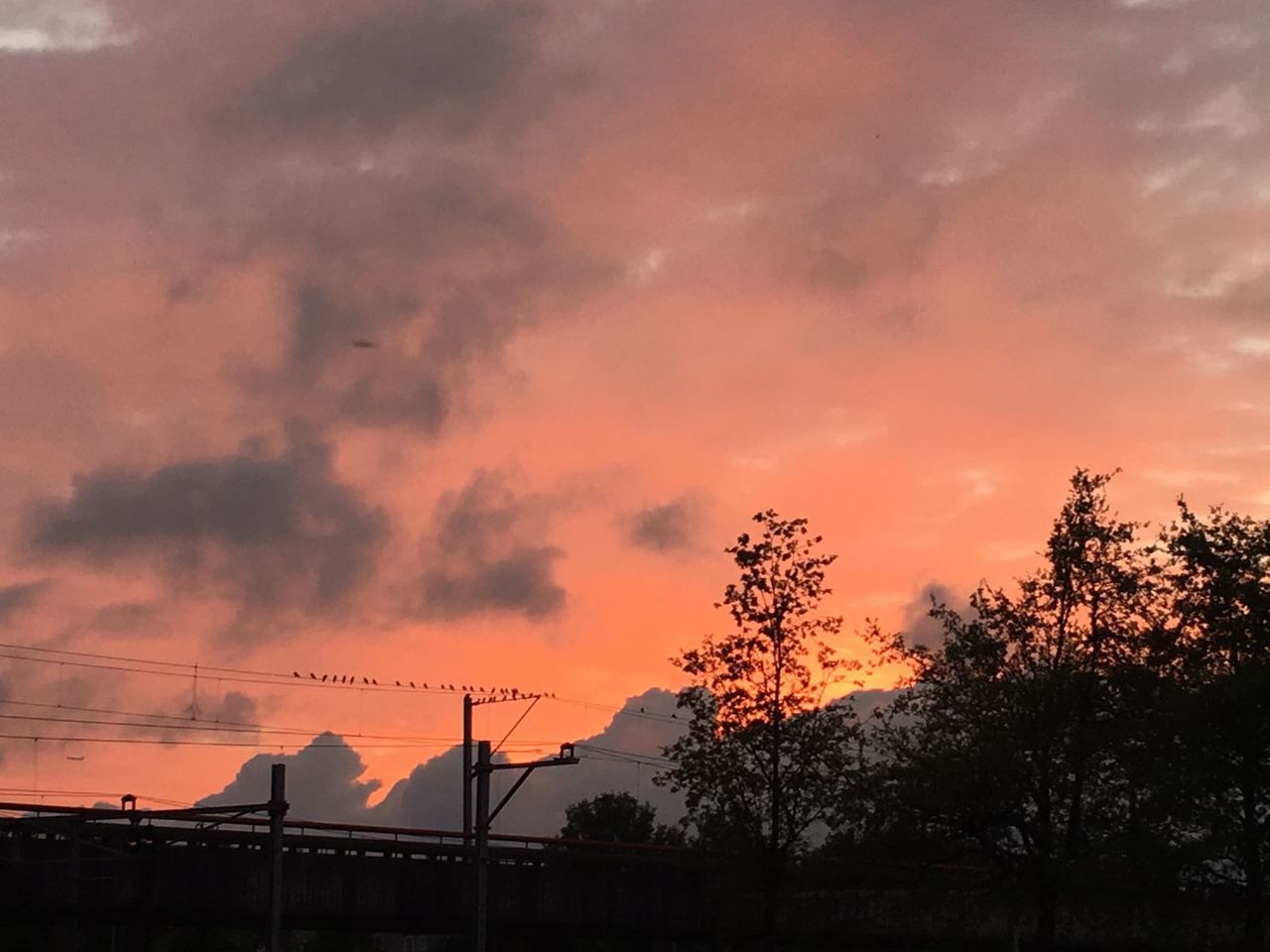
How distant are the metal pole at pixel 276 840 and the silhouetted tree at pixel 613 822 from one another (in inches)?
3637

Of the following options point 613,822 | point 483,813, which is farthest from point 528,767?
point 613,822

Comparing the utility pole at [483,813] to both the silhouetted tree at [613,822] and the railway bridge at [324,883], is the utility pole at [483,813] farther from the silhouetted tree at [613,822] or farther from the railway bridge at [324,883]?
the silhouetted tree at [613,822]

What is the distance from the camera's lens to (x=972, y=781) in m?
47.4

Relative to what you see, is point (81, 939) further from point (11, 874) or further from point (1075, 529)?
point (1075, 529)

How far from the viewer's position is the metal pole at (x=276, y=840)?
47219 millimetres

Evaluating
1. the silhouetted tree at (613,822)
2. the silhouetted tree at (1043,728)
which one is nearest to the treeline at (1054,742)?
the silhouetted tree at (1043,728)

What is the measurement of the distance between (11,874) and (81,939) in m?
5.41

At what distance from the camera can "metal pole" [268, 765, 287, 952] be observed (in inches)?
1859

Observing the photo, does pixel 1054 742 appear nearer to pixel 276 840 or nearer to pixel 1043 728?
pixel 1043 728

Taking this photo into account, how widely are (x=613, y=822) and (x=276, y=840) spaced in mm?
96903

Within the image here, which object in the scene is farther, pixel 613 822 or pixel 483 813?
pixel 613 822

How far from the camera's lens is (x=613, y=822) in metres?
142

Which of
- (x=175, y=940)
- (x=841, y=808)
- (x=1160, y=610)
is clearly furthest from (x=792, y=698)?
(x=175, y=940)

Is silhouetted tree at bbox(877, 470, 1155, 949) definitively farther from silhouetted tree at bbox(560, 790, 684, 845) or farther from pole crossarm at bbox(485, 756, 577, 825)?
silhouetted tree at bbox(560, 790, 684, 845)
